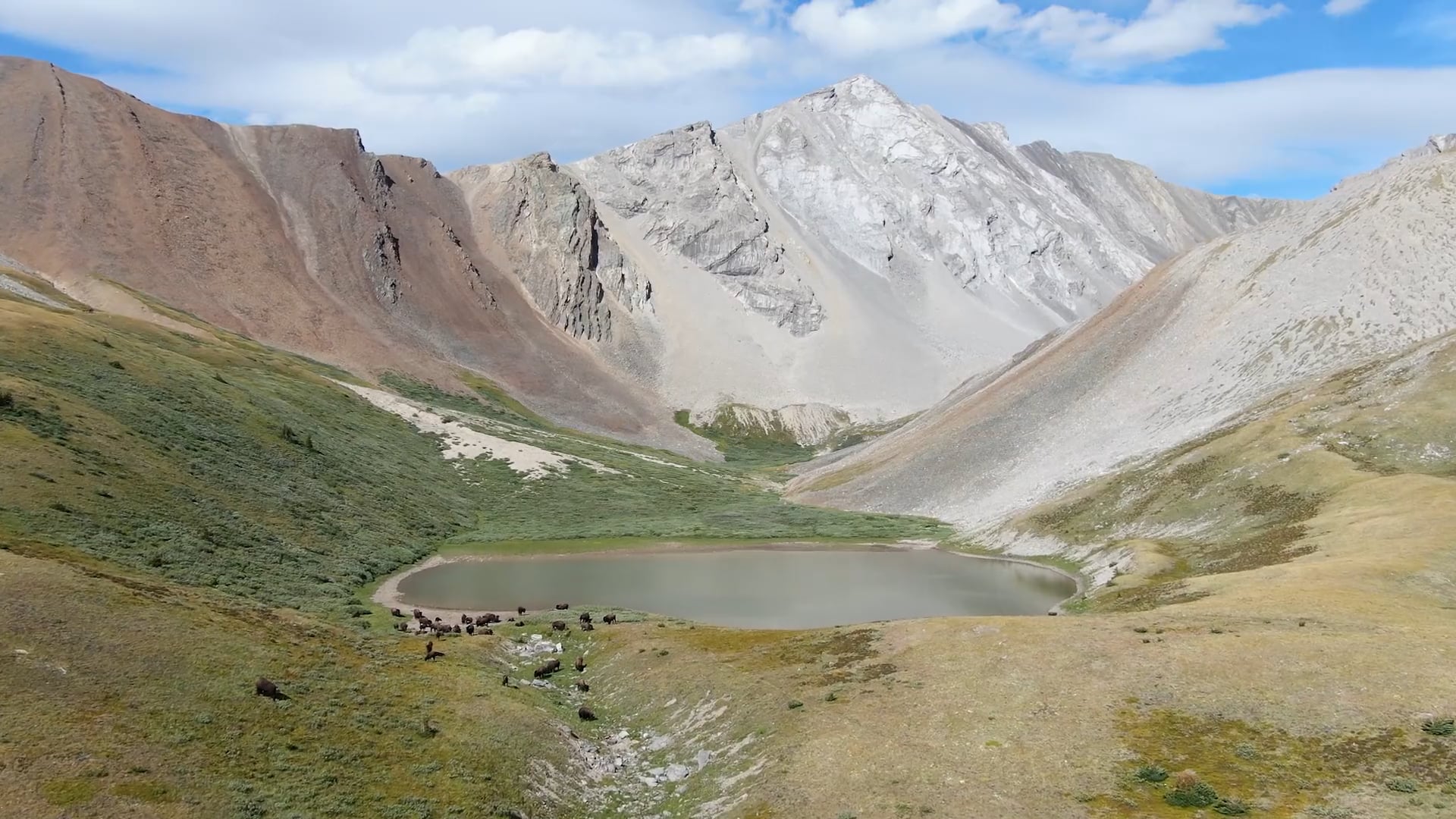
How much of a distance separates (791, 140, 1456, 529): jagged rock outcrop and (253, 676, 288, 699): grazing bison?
79.8m

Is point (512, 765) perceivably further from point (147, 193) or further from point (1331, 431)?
point (147, 193)

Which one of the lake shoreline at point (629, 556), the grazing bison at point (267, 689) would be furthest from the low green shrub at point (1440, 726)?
the grazing bison at point (267, 689)

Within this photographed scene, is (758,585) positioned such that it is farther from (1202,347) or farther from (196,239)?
(196,239)

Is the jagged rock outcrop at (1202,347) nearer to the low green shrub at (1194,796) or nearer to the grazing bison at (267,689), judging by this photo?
the low green shrub at (1194,796)

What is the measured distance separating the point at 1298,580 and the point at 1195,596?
4759 mm

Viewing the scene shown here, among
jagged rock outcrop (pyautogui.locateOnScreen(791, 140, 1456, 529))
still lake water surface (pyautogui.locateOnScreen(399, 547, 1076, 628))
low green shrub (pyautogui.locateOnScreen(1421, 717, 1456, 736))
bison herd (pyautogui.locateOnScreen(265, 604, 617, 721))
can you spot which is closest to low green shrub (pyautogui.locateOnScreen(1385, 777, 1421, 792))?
low green shrub (pyautogui.locateOnScreen(1421, 717, 1456, 736))

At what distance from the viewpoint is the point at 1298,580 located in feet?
146

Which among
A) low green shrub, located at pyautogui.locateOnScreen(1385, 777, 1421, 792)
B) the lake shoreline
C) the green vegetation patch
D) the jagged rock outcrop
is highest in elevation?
the jagged rock outcrop

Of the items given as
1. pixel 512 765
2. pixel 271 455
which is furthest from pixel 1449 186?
pixel 271 455

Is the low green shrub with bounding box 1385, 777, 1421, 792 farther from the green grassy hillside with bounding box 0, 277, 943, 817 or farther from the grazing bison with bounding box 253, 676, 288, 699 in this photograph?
the grazing bison with bounding box 253, 676, 288, 699

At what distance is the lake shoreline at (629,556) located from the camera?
61656mm

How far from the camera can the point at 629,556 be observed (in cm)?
9131

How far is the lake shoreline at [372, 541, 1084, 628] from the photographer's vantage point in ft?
202

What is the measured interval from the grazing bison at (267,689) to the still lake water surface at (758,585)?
3256cm
